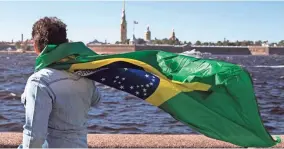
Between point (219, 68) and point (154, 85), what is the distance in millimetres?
293

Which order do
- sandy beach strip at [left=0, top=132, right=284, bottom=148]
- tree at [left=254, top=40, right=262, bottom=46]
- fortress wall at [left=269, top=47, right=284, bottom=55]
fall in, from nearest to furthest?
sandy beach strip at [left=0, top=132, right=284, bottom=148]
fortress wall at [left=269, top=47, right=284, bottom=55]
tree at [left=254, top=40, right=262, bottom=46]

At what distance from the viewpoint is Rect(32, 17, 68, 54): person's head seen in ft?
7.24

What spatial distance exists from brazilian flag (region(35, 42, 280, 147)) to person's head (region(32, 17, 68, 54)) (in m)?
0.05

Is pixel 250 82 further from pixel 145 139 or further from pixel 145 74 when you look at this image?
pixel 145 139

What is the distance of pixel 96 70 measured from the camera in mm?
2295

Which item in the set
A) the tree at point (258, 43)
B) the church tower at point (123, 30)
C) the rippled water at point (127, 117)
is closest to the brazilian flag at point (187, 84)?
the rippled water at point (127, 117)

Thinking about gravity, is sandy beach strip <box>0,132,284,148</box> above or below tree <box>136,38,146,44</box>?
above

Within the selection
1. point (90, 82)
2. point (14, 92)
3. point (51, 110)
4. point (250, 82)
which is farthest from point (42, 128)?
point (14, 92)

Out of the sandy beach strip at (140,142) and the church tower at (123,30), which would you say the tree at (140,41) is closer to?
the church tower at (123,30)

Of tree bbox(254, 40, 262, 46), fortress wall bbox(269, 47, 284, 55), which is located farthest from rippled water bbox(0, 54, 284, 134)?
tree bbox(254, 40, 262, 46)

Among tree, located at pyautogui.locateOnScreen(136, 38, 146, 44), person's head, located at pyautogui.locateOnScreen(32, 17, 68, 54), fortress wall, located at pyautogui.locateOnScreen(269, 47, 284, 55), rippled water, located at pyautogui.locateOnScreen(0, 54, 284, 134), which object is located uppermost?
person's head, located at pyautogui.locateOnScreen(32, 17, 68, 54)

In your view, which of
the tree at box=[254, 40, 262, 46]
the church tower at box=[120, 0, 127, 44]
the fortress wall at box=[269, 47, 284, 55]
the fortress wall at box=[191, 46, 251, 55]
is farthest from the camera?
the tree at box=[254, 40, 262, 46]

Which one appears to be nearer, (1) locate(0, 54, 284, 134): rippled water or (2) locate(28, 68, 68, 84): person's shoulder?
(2) locate(28, 68, 68, 84): person's shoulder

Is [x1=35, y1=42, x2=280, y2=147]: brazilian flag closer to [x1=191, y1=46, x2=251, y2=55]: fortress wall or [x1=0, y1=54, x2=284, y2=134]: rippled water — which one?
[x1=0, y1=54, x2=284, y2=134]: rippled water
